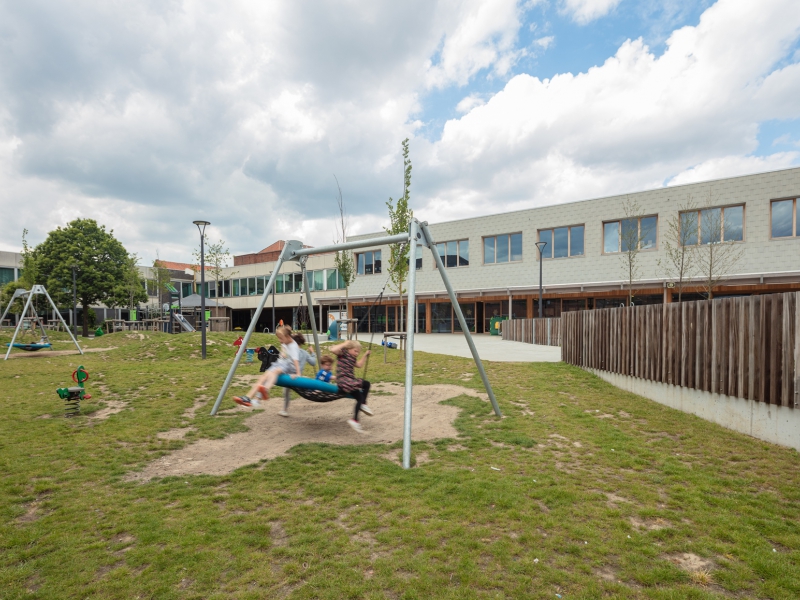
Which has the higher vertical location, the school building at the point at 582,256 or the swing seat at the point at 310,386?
the school building at the point at 582,256

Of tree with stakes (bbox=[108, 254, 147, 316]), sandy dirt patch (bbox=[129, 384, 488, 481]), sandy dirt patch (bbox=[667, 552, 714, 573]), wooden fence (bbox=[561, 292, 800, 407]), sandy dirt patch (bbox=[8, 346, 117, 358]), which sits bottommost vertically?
sandy dirt patch (bbox=[8, 346, 117, 358])

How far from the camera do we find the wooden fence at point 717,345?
5488 millimetres

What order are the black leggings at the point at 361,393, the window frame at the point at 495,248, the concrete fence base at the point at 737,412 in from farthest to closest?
the window frame at the point at 495,248
the black leggings at the point at 361,393
the concrete fence base at the point at 737,412

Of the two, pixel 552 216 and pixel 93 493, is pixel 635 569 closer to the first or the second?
pixel 93 493

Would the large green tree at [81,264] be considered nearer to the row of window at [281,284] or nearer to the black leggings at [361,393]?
the row of window at [281,284]

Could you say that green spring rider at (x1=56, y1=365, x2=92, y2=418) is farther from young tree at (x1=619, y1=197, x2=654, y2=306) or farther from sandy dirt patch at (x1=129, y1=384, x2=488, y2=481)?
young tree at (x1=619, y1=197, x2=654, y2=306)

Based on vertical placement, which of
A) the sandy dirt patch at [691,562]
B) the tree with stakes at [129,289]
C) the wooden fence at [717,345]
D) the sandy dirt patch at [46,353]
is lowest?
the sandy dirt patch at [46,353]

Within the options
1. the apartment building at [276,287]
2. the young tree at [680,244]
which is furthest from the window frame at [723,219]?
the apartment building at [276,287]

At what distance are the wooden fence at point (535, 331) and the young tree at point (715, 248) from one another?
8.40 metres

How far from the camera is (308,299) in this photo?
32.0 feet

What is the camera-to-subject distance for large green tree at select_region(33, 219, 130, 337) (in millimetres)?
33156

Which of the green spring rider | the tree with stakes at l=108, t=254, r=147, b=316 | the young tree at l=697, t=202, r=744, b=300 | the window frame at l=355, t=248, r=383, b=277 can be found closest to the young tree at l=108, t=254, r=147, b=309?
the tree with stakes at l=108, t=254, r=147, b=316

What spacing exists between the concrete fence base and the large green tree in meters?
36.8

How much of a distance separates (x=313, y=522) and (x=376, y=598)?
1147 millimetres
